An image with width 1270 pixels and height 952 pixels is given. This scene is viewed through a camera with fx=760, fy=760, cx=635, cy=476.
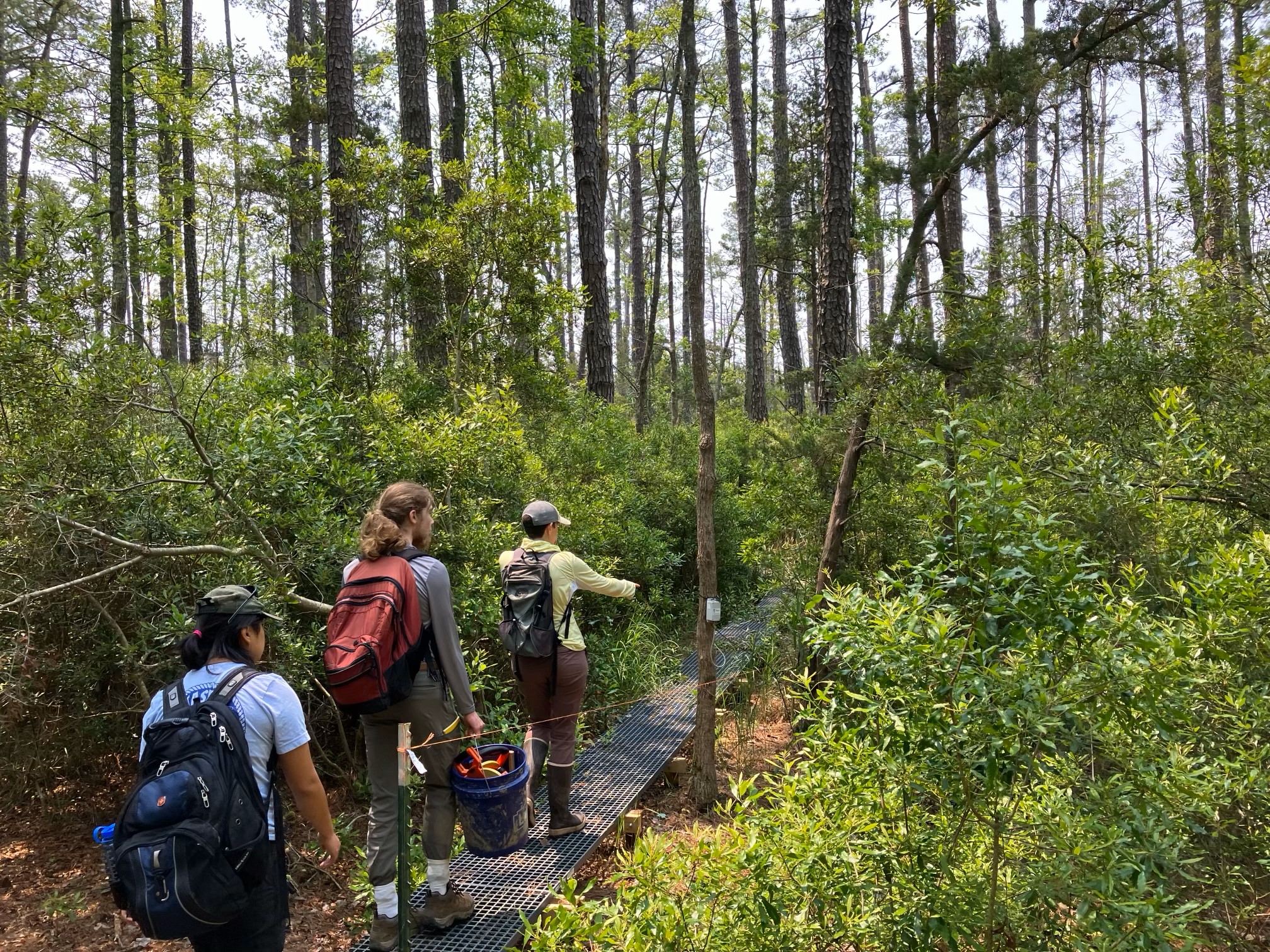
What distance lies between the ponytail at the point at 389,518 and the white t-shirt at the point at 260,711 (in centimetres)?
84

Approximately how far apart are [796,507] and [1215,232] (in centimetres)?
414

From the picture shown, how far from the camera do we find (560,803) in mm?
4227

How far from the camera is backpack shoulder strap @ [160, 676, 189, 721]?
2.42 metres

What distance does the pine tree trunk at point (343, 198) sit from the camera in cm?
756

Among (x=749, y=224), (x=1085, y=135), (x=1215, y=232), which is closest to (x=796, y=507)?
(x=1215, y=232)

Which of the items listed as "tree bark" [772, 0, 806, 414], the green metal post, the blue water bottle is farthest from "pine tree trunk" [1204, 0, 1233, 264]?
"tree bark" [772, 0, 806, 414]

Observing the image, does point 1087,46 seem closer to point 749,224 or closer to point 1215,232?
point 1215,232

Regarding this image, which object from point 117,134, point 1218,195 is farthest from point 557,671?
point 117,134

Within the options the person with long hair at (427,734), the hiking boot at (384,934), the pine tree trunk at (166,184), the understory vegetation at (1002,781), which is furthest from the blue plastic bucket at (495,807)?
the pine tree trunk at (166,184)

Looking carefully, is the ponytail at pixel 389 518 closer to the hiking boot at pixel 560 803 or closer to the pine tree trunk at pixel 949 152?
the hiking boot at pixel 560 803

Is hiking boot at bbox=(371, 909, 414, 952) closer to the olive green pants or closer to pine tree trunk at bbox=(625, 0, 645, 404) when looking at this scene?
the olive green pants

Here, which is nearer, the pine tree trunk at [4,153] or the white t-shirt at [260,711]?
the white t-shirt at [260,711]

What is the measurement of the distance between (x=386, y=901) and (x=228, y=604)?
164cm

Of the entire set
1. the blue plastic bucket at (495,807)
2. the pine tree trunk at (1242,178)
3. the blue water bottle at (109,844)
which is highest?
the pine tree trunk at (1242,178)
